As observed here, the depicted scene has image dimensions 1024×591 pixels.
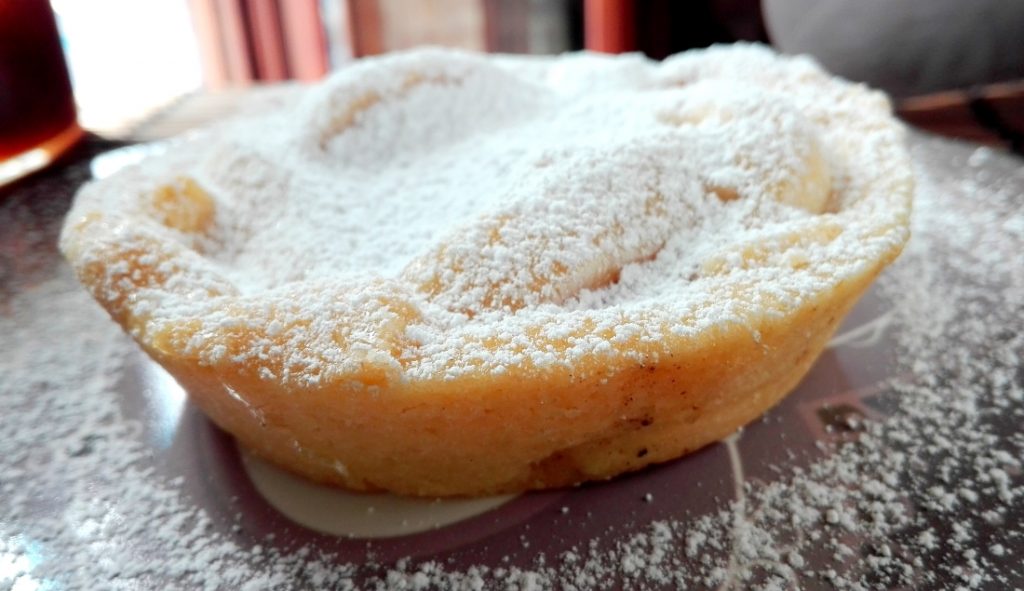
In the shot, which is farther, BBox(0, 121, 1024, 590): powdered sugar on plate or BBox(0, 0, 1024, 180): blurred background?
BBox(0, 0, 1024, 180): blurred background

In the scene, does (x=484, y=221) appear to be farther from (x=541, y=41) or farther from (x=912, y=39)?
(x=541, y=41)

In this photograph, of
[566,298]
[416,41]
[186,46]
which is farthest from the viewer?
[186,46]

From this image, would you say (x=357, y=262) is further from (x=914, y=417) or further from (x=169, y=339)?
(x=914, y=417)

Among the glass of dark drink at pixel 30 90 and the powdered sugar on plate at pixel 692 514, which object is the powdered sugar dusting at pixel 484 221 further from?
the glass of dark drink at pixel 30 90

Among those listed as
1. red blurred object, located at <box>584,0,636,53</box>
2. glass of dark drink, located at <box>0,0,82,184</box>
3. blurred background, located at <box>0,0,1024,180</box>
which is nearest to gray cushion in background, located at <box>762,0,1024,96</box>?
blurred background, located at <box>0,0,1024,180</box>

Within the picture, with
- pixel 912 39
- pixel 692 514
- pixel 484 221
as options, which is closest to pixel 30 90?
pixel 484 221

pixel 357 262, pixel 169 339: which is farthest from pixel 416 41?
pixel 169 339

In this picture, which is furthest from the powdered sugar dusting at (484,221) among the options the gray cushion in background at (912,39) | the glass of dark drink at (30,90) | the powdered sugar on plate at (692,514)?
the glass of dark drink at (30,90)

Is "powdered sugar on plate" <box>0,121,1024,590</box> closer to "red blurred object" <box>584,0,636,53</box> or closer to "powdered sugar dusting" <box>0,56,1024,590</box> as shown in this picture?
"powdered sugar dusting" <box>0,56,1024,590</box>
